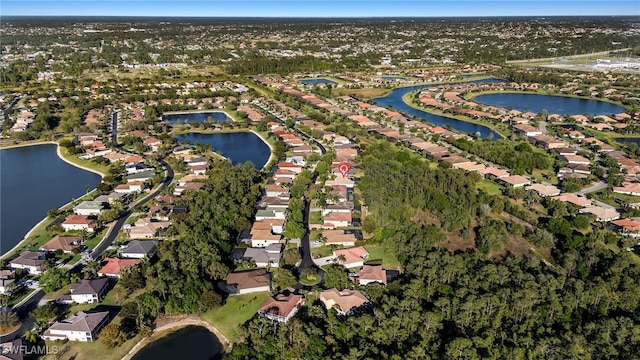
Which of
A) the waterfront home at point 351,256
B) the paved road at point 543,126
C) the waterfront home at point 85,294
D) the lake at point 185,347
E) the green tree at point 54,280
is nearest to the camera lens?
the lake at point 185,347

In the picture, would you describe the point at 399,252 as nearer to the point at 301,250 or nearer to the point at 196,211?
the point at 301,250

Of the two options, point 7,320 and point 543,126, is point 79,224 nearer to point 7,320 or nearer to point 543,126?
point 7,320

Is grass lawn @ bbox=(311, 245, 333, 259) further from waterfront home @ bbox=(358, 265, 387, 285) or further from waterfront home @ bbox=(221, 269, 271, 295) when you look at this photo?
waterfront home @ bbox=(221, 269, 271, 295)

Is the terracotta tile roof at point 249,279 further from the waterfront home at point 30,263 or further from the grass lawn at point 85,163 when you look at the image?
the grass lawn at point 85,163

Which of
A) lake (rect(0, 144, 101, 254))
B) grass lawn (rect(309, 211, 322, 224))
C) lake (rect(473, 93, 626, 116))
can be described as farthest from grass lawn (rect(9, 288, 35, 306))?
lake (rect(473, 93, 626, 116))

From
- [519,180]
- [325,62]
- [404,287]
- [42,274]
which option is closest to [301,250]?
[404,287]

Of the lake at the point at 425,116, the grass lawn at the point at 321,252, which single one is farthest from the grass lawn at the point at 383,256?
the lake at the point at 425,116
